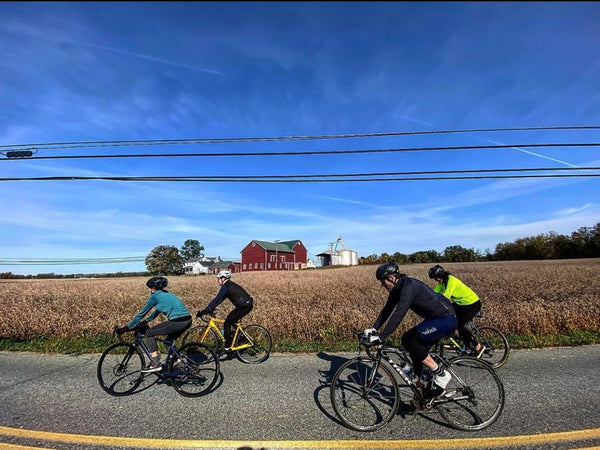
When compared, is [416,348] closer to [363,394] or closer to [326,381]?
[363,394]

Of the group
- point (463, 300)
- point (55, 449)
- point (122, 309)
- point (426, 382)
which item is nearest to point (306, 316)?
point (463, 300)

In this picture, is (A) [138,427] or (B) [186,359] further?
(B) [186,359]

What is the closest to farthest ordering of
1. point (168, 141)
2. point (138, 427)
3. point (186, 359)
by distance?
1. point (138, 427)
2. point (186, 359)
3. point (168, 141)

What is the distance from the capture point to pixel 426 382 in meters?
4.32

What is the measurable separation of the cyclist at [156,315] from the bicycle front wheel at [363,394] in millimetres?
3142

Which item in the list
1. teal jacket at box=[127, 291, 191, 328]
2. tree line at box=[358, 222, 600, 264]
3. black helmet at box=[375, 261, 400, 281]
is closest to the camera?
black helmet at box=[375, 261, 400, 281]

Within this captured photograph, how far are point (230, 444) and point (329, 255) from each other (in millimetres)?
91540

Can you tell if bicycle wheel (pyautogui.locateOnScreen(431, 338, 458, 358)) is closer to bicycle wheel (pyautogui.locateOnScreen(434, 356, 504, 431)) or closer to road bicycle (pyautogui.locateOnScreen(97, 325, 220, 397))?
bicycle wheel (pyautogui.locateOnScreen(434, 356, 504, 431))

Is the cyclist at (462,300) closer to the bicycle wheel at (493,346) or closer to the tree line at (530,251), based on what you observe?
the bicycle wheel at (493,346)

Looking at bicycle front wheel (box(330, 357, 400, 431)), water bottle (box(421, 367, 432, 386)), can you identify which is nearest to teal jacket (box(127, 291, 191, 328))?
bicycle front wheel (box(330, 357, 400, 431))

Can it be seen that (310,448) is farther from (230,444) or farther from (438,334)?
(438,334)

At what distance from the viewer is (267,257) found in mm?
72000

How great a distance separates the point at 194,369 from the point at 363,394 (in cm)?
296

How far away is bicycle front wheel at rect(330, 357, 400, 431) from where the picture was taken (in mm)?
4164
